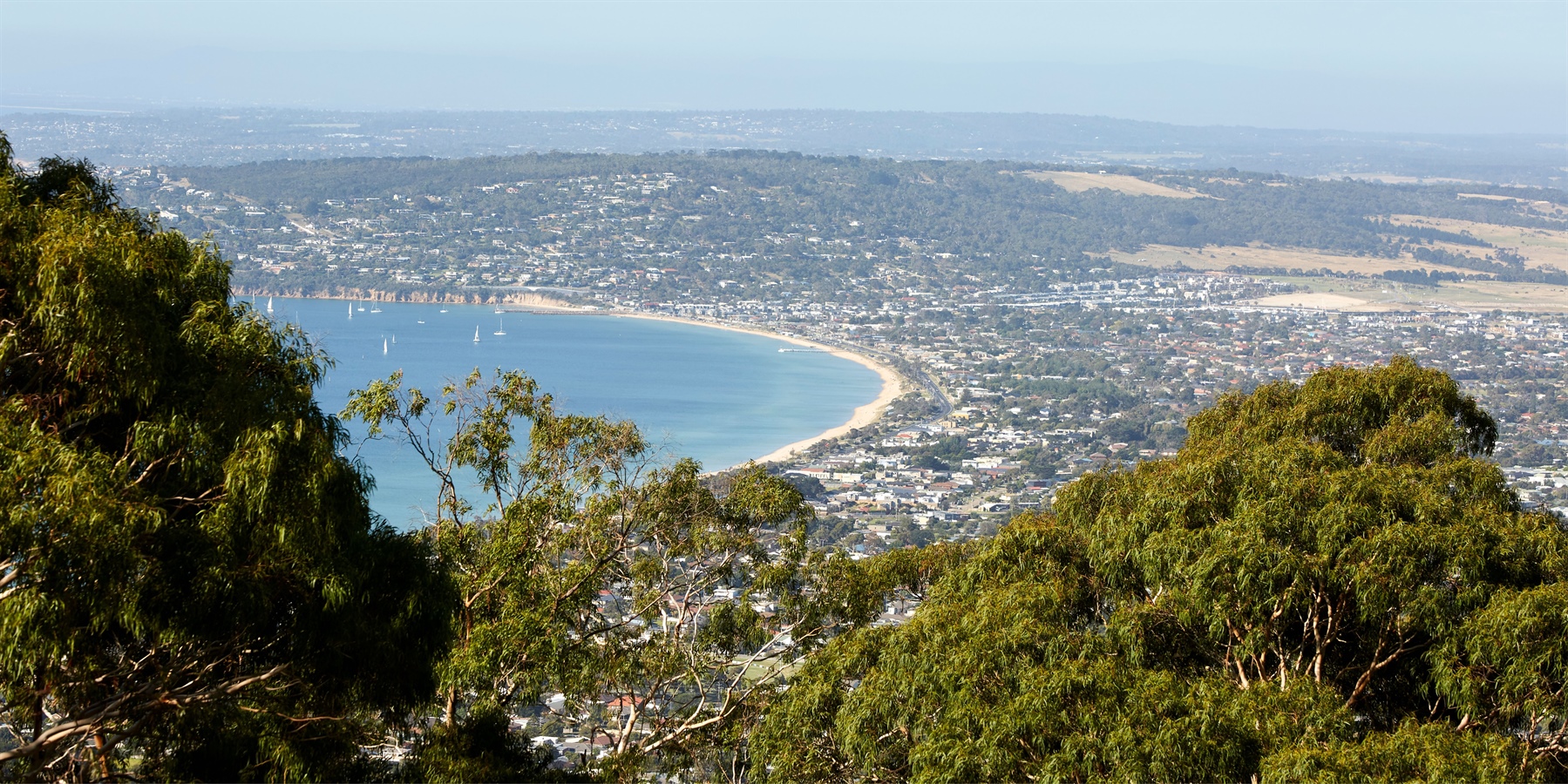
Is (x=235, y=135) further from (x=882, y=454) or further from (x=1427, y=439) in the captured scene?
(x=1427, y=439)

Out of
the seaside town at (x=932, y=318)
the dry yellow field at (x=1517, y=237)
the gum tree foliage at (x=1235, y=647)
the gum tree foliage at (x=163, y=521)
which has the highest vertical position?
the gum tree foliage at (x=163, y=521)

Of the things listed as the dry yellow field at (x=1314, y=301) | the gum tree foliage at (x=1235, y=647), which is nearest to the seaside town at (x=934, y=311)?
the dry yellow field at (x=1314, y=301)

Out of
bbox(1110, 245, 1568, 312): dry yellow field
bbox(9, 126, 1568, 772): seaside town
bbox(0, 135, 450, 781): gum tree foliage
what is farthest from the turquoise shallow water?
bbox(1110, 245, 1568, 312): dry yellow field

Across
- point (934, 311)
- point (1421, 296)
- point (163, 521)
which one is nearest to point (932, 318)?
point (934, 311)

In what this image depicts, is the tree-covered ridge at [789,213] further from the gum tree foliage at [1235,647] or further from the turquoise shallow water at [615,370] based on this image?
the gum tree foliage at [1235,647]

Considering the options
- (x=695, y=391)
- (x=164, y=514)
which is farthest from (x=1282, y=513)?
(x=695, y=391)

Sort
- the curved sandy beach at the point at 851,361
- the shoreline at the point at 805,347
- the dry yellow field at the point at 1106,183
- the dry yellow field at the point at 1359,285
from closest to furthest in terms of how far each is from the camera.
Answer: the curved sandy beach at the point at 851,361 < the shoreline at the point at 805,347 < the dry yellow field at the point at 1359,285 < the dry yellow field at the point at 1106,183

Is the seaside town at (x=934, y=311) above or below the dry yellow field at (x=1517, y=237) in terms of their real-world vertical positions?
below
